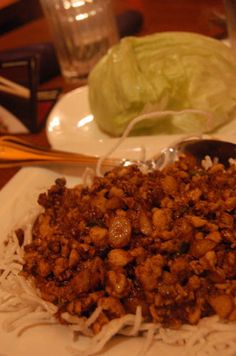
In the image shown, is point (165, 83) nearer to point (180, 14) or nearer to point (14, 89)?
point (14, 89)

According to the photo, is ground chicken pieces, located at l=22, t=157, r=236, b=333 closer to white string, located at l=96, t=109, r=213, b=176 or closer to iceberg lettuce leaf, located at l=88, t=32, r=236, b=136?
white string, located at l=96, t=109, r=213, b=176

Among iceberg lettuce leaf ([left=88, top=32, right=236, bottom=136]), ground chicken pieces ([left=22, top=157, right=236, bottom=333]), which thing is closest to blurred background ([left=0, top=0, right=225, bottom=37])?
iceberg lettuce leaf ([left=88, top=32, right=236, bottom=136])

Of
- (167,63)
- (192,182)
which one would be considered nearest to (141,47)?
(167,63)

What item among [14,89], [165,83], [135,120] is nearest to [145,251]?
[135,120]

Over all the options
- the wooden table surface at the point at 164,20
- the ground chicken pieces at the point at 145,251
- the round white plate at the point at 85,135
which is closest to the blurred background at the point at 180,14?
the wooden table surface at the point at 164,20

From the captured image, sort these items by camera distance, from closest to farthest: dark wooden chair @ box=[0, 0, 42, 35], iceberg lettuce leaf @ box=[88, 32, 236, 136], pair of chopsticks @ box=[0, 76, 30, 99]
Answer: iceberg lettuce leaf @ box=[88, 32, 236, 136] < pair of chopsticks @ box=[0, 76, 30, 99] < dark wooden chair @ box=[0, 0, 42, 35]

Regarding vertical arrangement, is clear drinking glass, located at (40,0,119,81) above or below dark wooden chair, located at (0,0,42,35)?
above

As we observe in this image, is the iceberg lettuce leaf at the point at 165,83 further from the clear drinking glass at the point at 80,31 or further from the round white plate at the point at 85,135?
the clear drinking glass at the point at 80,31
